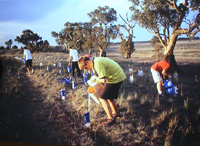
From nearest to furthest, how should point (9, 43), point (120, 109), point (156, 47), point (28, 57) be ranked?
point (120, 109), point (156, 47), point (9, 43), point (28, 57)

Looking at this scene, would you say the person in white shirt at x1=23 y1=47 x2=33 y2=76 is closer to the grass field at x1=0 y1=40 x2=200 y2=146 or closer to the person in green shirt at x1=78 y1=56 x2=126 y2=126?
the grass field at x1=0 y1=40 x2=200 y2=146

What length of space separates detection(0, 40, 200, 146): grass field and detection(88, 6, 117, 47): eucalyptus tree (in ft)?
1.27

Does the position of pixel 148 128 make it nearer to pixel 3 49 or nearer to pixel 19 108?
pixel 19 108

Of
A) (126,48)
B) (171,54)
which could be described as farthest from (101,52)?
(171,54)

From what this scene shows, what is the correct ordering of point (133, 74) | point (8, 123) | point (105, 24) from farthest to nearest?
point (133, 74) < point (105, 24) < point (8, 123)

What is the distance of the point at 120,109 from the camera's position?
312cm

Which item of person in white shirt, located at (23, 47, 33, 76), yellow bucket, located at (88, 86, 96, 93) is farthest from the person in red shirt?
person in white shirt, located at (23, 47, 33, 76)

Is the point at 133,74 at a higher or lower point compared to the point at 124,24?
lower

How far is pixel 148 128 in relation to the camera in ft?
8.26

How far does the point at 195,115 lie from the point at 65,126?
256cm

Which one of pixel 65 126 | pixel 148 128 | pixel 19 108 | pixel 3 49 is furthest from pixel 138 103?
pixel 3 49

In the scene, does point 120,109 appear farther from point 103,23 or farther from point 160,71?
point 103,23

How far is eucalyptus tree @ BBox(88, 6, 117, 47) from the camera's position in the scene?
12.6ft

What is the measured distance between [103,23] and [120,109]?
9.21ft
